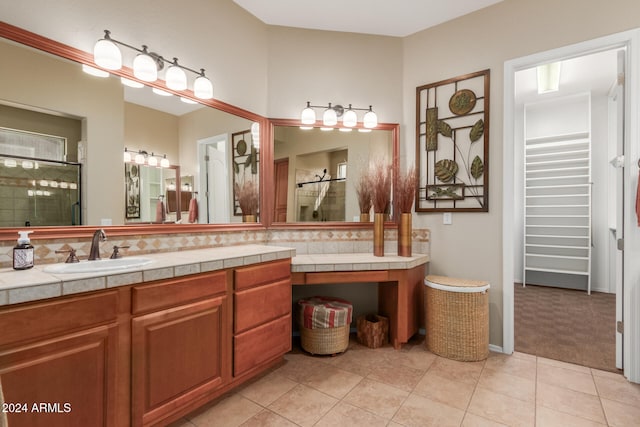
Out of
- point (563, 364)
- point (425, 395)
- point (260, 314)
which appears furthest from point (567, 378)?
point (260, 314)

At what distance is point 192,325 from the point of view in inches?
66.8

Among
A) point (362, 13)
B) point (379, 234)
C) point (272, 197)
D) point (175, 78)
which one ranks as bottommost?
point (379, 234)

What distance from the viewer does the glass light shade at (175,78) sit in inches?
85.3

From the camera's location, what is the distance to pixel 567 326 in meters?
3.13

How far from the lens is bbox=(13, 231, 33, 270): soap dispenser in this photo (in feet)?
4.78

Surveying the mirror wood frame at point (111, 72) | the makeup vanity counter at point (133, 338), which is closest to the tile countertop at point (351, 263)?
the makeup vanity counter at point (133, 338)

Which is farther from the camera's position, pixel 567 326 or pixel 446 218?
pixel 567 326

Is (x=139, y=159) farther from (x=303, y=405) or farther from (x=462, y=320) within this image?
(x=462, y=320)

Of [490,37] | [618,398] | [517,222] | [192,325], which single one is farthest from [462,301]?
[517,222]

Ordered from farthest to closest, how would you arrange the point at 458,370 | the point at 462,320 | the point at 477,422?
the point at 462,320 < the point at 458,370 < the point at 477,422

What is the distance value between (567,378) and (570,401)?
1.08 ft

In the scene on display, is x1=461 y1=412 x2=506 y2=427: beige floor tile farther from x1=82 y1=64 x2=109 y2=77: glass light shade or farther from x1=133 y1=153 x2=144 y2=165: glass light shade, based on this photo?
x1=82 y1=64 x2=109 y2=77: glass light shade

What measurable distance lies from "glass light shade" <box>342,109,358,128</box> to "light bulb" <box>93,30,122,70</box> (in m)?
1.78

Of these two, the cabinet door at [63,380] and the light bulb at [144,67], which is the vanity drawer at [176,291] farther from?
the light bulb at [144,67]
